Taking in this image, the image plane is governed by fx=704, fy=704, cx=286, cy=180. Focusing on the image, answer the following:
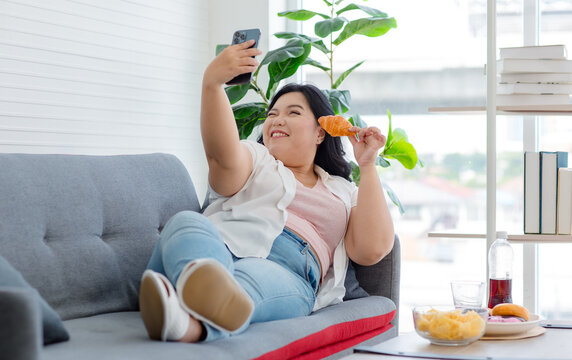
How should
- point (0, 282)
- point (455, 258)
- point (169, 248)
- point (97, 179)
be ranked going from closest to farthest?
point (0, 282), point (169, 248), point (97, 179), point (455, 258)

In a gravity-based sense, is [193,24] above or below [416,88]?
above

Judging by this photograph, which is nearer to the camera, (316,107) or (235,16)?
(316,107)

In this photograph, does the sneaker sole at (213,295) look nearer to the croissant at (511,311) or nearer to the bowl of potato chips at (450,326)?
the bowl of potato chips at (450,326)

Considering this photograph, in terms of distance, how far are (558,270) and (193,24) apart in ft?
7.20

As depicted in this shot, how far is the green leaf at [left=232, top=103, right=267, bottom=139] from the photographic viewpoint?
318 cm

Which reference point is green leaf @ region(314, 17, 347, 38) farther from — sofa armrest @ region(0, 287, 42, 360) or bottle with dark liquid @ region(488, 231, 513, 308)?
sofa armrest @ region(0, 287, 42, 360)

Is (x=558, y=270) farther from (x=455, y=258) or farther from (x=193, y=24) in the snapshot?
(x=193, y=24)

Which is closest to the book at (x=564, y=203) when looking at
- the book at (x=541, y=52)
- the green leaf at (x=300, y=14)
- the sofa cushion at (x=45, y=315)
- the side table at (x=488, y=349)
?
the book at (x=541, y=52)

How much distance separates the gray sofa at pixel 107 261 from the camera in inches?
61.5

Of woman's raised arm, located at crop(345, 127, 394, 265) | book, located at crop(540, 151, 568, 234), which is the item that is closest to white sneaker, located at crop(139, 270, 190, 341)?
woman's raised arm, located at crop(345, 127, 394, 265)

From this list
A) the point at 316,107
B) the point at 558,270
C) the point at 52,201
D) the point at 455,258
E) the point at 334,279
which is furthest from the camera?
the point at 455,258

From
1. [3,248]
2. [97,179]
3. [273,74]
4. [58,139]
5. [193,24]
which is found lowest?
[3,248]

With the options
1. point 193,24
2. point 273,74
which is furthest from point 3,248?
point 193,24

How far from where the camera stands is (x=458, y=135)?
3.60 metres
